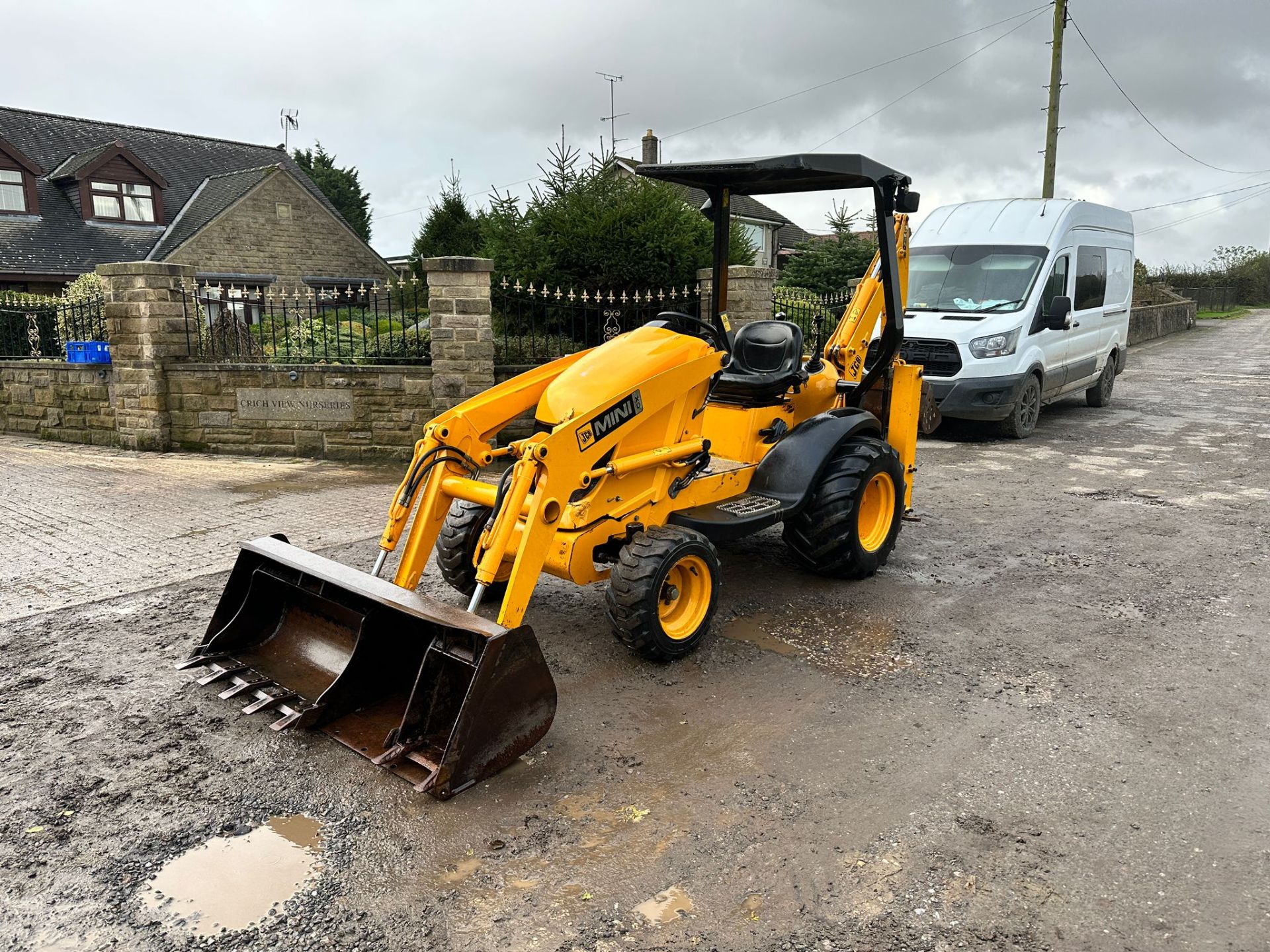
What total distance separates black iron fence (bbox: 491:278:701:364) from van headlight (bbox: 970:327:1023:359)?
319 centimetres

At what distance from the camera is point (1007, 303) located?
35.2 feet

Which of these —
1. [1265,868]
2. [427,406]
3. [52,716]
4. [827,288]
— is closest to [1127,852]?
[1265,868]

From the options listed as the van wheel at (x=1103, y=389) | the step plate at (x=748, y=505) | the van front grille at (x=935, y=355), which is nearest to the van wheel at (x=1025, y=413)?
the van front grille at (x=935, y=355)

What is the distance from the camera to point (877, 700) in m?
4.16

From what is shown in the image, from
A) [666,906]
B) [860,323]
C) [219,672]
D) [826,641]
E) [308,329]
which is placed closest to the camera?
[666,906]

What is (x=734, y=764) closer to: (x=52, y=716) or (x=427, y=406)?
(x=52, y=716)

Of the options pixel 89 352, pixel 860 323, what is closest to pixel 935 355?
pixel 860 323

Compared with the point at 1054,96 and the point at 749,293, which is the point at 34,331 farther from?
the point at 1054,96

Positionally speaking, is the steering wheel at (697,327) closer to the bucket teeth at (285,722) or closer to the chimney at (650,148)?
the bucket teeth at (285,722)

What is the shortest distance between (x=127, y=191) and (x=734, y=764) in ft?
96.8

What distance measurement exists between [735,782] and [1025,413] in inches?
352

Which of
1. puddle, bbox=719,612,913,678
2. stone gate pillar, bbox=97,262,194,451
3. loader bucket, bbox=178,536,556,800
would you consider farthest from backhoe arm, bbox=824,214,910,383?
stone gate pillar, bbox=97,262,194,451

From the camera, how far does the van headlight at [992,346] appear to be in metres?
10.4

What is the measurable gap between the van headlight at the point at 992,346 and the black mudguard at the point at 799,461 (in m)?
5.50
